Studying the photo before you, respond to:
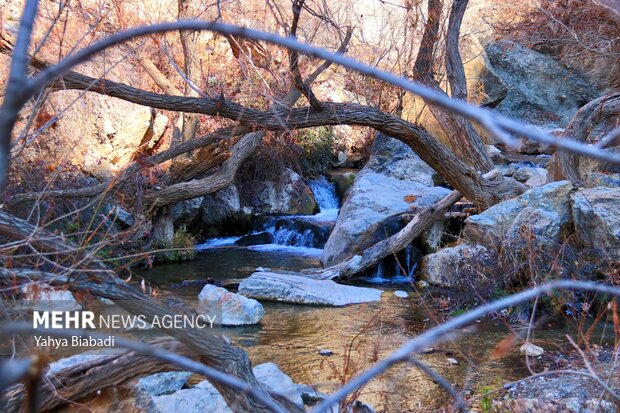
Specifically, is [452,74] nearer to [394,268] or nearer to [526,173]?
[526,173]

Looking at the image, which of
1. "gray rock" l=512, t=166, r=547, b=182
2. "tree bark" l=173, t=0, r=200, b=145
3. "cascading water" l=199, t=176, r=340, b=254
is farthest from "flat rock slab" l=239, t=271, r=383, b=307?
"gray rock" l=512, t=166, r=547, b=182

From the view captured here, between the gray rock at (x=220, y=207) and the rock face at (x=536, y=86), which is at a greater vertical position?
the rock face at (x=536, y=86)

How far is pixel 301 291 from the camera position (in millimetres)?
7488

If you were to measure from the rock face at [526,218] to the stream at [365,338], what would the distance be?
100cm

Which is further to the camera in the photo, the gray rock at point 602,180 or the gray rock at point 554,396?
the gray rock at point 602,180

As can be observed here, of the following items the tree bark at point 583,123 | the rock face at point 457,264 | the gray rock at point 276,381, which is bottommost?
the gray rock at point 276,381

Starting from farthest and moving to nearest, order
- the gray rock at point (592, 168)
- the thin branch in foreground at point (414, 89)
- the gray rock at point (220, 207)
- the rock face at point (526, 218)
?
the gray rock at point (220, 207) → the gray rock at point (592, 168) → the rock face at point (526, 218) → the thin branch in foreground at point (414, 89)

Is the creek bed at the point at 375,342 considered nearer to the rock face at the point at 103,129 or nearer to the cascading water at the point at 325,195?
the rock face at the point at 103,129

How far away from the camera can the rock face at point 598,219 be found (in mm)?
6945

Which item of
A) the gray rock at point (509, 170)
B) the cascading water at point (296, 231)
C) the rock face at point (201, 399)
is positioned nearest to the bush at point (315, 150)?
the cascading water at point (296, 231)

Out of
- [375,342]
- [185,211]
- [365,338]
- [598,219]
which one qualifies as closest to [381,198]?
[185,211]

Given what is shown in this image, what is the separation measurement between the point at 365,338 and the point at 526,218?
2.86 meters

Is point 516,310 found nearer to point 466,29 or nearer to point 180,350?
point 180,350

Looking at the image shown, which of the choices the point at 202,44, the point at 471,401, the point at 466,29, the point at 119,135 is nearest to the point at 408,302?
the point at 471,401
